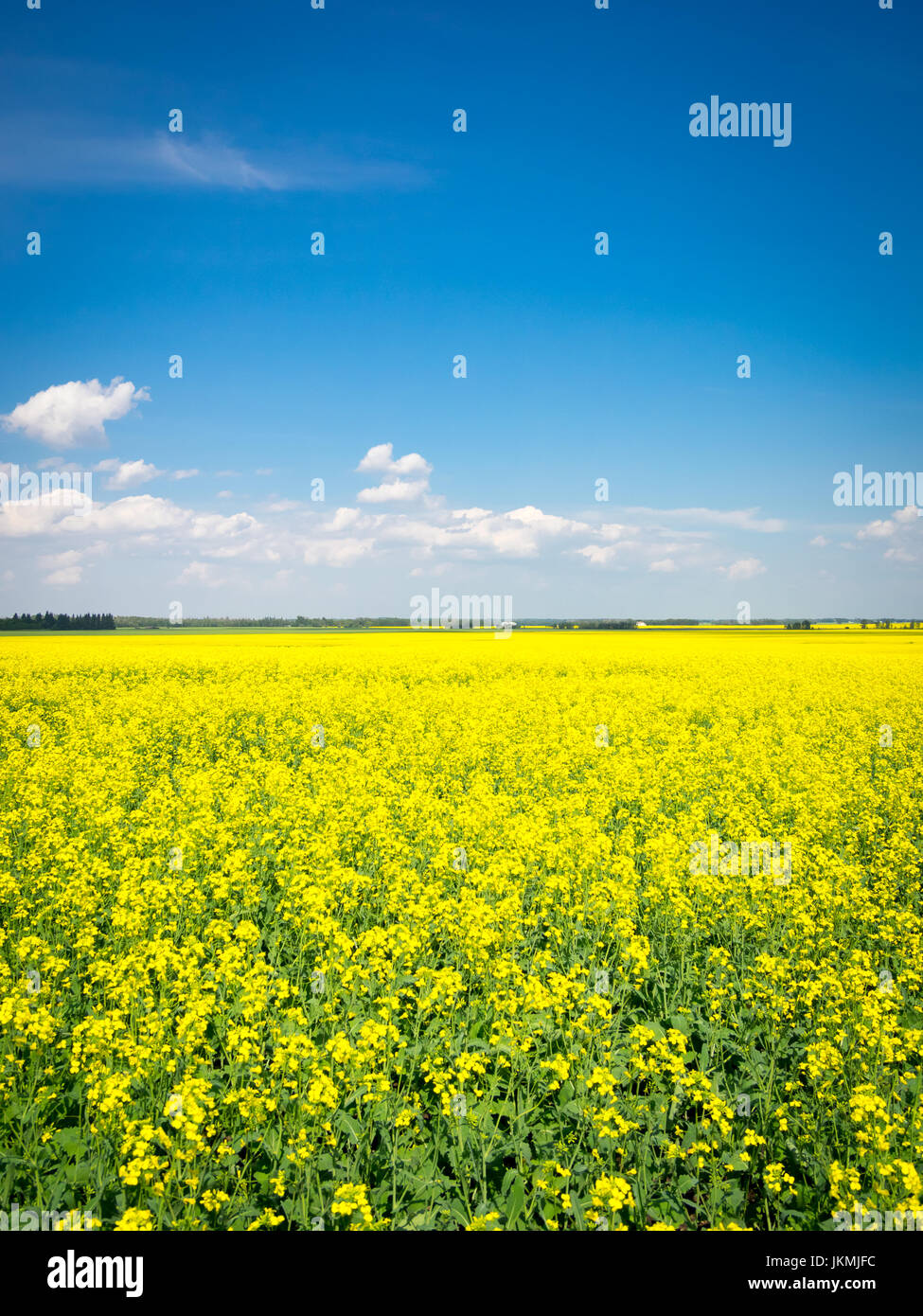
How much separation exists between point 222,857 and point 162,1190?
4918 millimetres

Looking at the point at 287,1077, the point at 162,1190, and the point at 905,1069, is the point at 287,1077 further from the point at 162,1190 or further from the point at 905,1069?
the point at 905,1069

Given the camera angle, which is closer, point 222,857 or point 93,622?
point 222,857

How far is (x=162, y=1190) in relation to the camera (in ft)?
11.3

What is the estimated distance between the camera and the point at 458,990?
5.23 m

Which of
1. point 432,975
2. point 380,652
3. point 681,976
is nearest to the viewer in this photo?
point 432,975

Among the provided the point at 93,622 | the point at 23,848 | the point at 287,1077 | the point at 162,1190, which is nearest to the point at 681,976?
the point at 287,1077

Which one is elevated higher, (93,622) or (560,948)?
(93,622)

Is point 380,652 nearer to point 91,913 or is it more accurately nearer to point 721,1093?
point 91,913

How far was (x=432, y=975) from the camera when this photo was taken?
16.5 feet

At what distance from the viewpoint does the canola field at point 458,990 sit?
3.82 m

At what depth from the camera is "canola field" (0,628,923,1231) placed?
3816 mm
